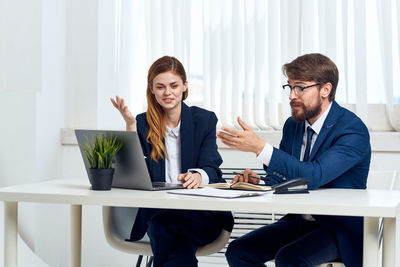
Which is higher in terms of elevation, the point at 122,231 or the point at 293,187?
the point at 293,187

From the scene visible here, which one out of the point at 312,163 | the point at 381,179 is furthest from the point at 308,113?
the point at 381,179

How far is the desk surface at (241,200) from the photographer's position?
1530 millimetres

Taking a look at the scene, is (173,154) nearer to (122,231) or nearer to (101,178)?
(122,231)

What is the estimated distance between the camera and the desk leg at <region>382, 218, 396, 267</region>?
171 cm

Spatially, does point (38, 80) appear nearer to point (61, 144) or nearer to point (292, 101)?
point (61, 144)

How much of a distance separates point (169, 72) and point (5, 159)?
148cm

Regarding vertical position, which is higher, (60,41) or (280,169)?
(60,41)

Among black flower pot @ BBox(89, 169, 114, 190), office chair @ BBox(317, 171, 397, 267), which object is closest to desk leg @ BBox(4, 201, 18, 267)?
black flower pot @ BBox(89, 169, 114, 190)

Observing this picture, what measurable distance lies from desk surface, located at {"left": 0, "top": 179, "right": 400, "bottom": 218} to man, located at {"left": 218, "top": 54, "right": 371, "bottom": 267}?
11cm

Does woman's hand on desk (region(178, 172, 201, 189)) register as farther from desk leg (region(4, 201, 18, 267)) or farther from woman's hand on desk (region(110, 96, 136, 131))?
desk leg (region(4, 201, 18, 267))

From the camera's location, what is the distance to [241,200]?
5.31 feet

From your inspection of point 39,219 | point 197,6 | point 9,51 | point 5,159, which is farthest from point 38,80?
point 197,6

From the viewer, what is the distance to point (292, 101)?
7.07 feet

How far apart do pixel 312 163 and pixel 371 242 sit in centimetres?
40
